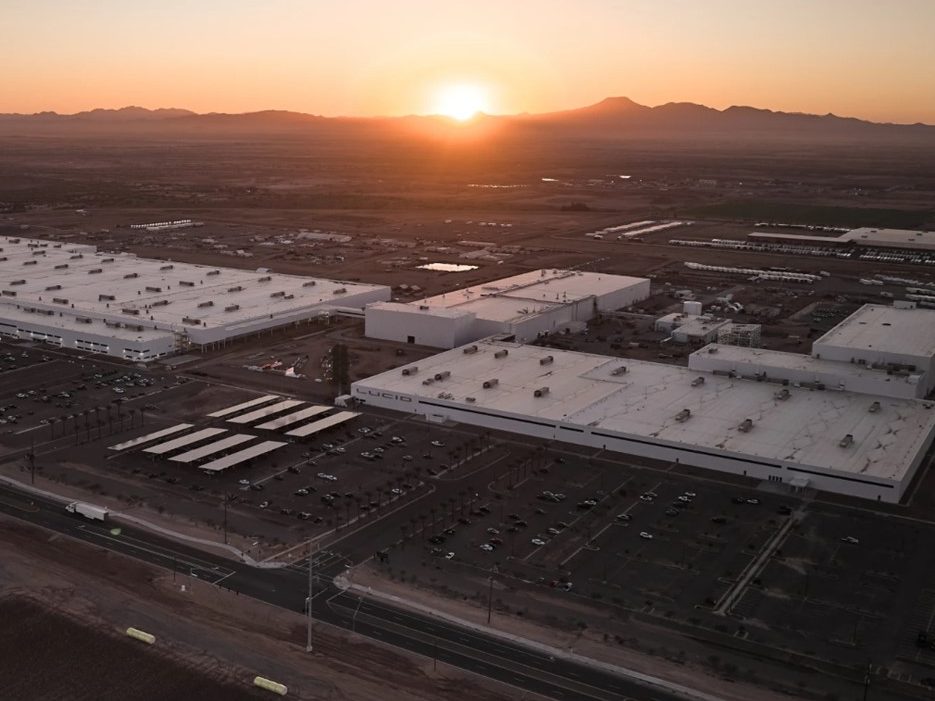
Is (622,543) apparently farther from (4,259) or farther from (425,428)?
(4,259)

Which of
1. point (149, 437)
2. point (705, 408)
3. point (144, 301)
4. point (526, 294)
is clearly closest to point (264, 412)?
point (149, 437)

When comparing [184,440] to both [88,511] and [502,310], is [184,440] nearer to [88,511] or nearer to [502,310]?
[88,511]

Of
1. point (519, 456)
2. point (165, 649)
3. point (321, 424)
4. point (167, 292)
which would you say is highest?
point (167, 292)

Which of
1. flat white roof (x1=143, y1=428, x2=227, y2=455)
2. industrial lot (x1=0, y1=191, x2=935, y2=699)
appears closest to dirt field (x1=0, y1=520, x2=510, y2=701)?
industrial lot (x1=0, y1=191, x2=935, y2=699)

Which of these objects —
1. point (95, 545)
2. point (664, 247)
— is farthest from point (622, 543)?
point (664, 247)

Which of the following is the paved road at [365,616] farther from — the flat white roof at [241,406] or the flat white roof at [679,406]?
the flat white roof at [679,406]
